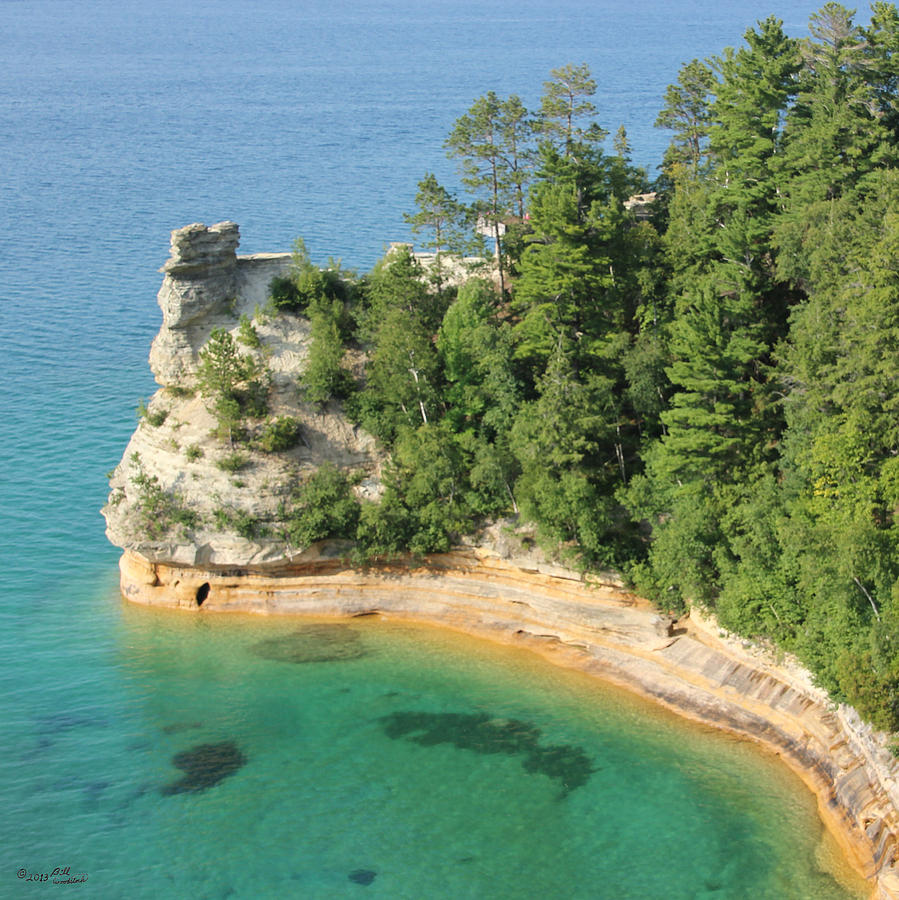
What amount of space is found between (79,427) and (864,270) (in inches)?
2065

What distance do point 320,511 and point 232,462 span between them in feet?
18.9

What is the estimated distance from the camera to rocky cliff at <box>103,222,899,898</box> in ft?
160

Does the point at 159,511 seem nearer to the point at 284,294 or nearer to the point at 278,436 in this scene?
the point at 278,436

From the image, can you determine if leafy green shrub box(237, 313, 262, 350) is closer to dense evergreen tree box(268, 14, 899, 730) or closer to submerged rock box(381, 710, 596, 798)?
dense evergreen tree box(268, 14, 899, 730)

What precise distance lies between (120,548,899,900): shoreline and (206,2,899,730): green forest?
1695mm

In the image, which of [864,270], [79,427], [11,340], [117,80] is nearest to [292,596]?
[79,427]

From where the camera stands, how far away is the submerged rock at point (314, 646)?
178ft

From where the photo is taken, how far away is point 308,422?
202 feet

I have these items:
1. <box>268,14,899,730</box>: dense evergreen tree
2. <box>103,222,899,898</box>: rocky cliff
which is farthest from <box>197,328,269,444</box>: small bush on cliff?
<box>103,222,899,898</box>: rocky cliff

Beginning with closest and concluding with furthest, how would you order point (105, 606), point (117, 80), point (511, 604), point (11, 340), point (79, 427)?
point (511, 604) → point (105, 606) → point (79, 427) → point (11, 340) → point (117, 80)

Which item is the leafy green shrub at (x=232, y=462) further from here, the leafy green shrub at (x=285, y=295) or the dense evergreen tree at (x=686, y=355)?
the leafy green shrub at (x=285, y=295)

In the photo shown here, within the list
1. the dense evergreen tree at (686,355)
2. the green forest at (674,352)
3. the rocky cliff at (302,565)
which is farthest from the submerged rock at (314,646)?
the dense evergreen tree at (686,355)

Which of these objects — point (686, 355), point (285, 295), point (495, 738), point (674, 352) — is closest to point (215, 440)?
point (285, 295)

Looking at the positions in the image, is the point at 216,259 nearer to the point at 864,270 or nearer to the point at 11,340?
the point at 11,340
